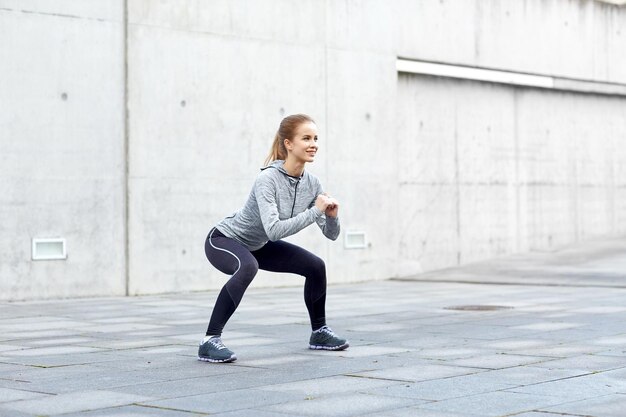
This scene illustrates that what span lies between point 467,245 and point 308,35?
183 inches

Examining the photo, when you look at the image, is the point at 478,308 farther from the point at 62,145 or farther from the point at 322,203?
the point at 62,145

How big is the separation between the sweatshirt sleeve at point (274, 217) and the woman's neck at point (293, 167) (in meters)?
0.23

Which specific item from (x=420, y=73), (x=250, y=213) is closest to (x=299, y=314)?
(x=250, y=213)

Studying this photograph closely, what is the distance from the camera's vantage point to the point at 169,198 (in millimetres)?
14383

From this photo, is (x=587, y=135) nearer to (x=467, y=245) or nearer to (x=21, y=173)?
(x=467, y=245)

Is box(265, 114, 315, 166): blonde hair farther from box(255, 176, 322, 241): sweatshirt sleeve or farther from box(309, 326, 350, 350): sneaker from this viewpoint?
box(309, 326, 350, 350): sneaker

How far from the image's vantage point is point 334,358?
7543 millimetres

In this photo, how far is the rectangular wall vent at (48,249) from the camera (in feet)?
43.1

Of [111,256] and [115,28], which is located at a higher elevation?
[115,28]

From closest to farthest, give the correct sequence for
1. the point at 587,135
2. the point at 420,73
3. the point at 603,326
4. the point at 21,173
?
1. the point at 603,326
2. the point at 21,173
3. the point at 420,73
4. the point at 587,135

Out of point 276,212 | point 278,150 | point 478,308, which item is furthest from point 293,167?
point 478,308

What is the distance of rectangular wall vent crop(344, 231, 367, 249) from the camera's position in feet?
54.4

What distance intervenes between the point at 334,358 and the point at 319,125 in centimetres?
884

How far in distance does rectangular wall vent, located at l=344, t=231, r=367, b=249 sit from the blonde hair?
8923 millimetres
